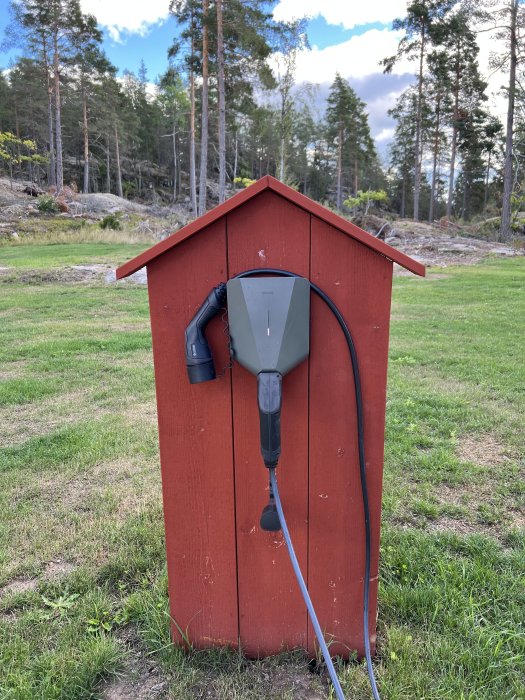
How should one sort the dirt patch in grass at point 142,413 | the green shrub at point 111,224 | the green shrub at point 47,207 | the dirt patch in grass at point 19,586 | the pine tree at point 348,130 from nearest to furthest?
the dirt patch in grass at point 19,586 < the dirt patch in grass at point 142,413 < the green shrub at point 111,224 < the green shrub at point 47,207 < the pine tree at point 348,130

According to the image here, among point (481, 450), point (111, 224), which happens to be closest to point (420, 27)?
point (111, 224)

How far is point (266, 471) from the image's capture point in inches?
A: 57.5

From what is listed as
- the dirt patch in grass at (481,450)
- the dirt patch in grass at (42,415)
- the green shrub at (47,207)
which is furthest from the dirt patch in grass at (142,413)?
the green shrub at (47,207)

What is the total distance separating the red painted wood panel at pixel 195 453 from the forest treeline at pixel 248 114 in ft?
52.6

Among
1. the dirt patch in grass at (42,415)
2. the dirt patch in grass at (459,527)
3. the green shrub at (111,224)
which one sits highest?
the green shrub at (111,224)

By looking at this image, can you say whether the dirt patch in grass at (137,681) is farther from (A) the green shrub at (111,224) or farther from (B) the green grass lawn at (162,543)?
(A) the green shrub at (111,224)

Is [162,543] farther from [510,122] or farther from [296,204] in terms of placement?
[510,122]

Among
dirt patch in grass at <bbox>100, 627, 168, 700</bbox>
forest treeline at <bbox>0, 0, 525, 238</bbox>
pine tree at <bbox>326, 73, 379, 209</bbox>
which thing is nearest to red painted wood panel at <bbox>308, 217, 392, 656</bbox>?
dirt patch in grass at <bbox>100, 627, 168, 700</bbox>

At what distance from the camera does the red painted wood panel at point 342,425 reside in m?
1.32

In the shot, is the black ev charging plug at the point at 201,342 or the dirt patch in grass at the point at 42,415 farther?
the dirt patch in grass at the point at 42,415

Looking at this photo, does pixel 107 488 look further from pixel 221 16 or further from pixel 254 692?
pixel 221 16

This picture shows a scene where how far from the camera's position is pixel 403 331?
654 centimetres

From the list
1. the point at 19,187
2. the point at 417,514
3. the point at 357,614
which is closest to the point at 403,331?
the point at 417,514

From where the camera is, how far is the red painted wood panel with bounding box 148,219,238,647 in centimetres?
137
